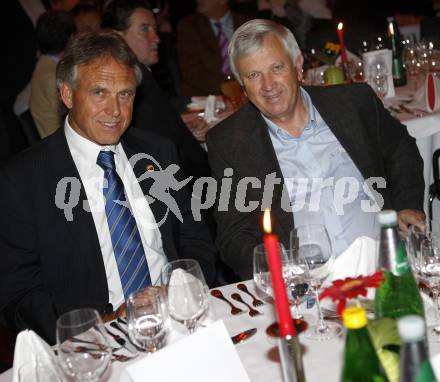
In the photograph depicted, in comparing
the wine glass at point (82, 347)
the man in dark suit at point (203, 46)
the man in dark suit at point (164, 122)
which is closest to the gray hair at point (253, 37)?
the man in dark suit at point (164, 122)

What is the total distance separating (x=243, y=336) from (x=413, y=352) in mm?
821

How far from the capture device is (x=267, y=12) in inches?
304

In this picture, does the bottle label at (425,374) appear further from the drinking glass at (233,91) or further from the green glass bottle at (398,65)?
the green glass bottle at (398,65)

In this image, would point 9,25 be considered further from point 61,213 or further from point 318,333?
point 318,333

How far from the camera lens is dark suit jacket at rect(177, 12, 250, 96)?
21.2ft

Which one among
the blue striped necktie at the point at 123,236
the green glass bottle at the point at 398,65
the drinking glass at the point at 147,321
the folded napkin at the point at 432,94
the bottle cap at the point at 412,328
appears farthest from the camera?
the green glass bottle at the point at 398,65

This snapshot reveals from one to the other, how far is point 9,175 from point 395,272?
60.9 inches

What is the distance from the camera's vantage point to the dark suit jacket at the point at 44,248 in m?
2.48

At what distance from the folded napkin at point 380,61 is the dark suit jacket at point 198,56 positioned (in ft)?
7.34

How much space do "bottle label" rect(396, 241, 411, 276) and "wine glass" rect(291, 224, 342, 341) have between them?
1.00 ft

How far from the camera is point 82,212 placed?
2.59 metres

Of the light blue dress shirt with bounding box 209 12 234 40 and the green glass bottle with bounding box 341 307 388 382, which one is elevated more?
the light blue dress shirt with bounding box 209 12 234 40

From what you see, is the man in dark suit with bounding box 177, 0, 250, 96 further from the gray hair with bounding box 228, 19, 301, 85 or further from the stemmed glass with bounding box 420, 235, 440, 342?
the stemmed glass with bounding box 420, 235, 440, 342

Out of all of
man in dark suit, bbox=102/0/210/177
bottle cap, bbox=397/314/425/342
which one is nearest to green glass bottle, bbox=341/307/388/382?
bottle cap, bbox=397/314/425/342
